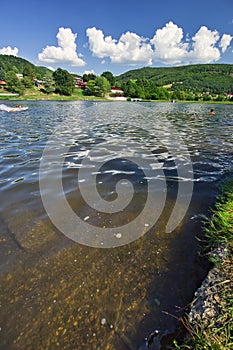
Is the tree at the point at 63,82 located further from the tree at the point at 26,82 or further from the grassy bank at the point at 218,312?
the grassy bank at the point at 218,312

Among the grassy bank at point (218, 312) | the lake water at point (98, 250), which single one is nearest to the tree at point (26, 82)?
the lake water at point (98, 250)

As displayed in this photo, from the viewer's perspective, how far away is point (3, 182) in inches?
295

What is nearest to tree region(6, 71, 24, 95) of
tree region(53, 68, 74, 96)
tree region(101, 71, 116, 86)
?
tree region(53, 68, 74, 96)

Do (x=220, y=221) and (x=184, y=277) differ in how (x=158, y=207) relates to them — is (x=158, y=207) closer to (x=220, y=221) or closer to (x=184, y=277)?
(x=220, y=221)

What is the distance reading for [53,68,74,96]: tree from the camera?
122 m

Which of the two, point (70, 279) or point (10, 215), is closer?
point (70, 279)

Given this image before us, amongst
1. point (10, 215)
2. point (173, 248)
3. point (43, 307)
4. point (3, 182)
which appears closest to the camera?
point (43, 307)

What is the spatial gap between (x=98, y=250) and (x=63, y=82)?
149 m

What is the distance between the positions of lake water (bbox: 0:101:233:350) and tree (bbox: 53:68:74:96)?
12751 centimetres

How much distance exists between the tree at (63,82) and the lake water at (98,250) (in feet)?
418

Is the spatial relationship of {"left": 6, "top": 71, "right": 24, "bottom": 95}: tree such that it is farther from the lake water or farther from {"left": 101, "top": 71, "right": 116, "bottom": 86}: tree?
the lake water

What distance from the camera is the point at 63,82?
134000 mm

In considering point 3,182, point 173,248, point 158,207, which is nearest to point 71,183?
point 3,182

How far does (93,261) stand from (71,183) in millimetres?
4023
